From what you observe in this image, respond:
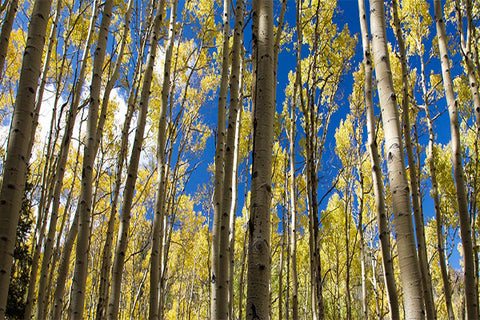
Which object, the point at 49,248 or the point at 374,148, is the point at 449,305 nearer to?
the point at 374,148

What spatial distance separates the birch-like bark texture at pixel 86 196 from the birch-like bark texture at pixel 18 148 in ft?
1.78

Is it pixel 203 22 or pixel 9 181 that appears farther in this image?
pixel 203 22

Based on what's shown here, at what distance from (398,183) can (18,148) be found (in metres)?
1.81

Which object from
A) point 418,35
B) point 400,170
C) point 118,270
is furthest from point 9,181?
point 418,35

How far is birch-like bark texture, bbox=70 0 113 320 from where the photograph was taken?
6.10 feet

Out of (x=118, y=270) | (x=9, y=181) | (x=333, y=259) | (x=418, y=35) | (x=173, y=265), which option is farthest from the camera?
(x=173, y=265)

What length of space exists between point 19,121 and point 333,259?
11.2 m

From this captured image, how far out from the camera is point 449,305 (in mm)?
3816

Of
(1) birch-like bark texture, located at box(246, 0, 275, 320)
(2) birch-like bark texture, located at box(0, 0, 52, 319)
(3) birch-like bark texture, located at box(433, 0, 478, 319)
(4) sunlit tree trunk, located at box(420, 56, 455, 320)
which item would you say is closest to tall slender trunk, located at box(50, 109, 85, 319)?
(2) birch-like bark texture, located at box(0, 0, 52, 319)

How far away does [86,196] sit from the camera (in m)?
2.00

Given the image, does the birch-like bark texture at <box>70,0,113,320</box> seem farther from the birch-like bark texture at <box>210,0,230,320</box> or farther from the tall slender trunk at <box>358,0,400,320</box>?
the tall slender trunk at <box>358,0,400,320</box>

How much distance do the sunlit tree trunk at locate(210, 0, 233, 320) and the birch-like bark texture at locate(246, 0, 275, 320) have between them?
104cm

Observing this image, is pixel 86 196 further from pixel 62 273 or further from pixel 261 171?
pixel 261 171

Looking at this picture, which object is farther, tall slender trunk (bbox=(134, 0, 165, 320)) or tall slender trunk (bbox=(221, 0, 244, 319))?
tall slender trunk (bbox=(134, 0, 165, 320))
